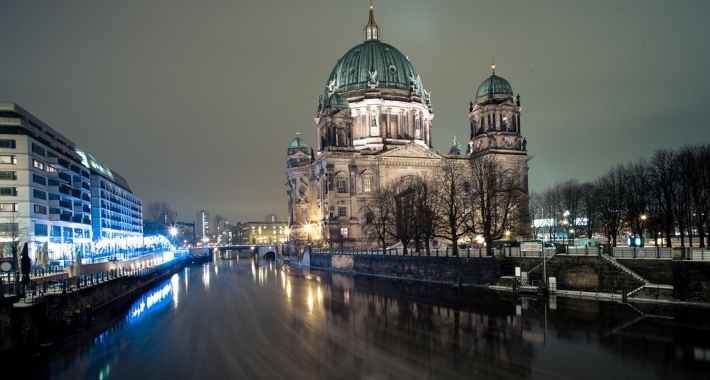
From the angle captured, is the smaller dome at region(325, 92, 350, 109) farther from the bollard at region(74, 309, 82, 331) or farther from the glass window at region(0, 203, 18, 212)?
the bollard at region(74, 309, 82, 331)

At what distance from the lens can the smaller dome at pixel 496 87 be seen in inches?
4380

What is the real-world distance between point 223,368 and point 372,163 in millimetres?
83816

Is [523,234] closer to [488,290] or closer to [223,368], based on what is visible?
[488,290]

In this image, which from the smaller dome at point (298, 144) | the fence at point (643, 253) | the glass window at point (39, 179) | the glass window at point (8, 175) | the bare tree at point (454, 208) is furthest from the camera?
the smaller dome at point (298, 144)


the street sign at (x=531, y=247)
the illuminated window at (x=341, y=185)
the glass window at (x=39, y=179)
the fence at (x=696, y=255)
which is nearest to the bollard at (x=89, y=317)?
the street sign at (x=531, y=247)

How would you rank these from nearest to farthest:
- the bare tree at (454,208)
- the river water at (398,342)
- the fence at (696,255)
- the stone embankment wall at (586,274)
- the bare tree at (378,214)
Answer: the river water at (398,342)
the fence at (696,255)
the stone embankment wall at (586,274)
the bare tree at (454,208)
the bare tree at (378,214)

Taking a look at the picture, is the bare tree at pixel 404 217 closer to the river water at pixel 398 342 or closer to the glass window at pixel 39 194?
the river water at pixel 398 342

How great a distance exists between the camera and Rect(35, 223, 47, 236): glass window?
7426 cm

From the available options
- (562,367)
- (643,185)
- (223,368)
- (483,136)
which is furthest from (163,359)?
(483,136)

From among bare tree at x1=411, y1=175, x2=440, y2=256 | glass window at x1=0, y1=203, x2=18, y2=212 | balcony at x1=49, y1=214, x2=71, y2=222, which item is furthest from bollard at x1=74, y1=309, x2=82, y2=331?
balcony at x1=49, y1=214, x2=71, y2=222

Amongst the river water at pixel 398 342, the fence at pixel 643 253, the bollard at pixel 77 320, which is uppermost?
the fence at pixel 643 253

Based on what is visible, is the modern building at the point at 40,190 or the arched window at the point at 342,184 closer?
the modern building at the point at 40,190

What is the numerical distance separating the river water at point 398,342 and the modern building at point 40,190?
2854 cm

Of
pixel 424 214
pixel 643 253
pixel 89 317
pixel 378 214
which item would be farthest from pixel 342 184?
pixel 89 317
